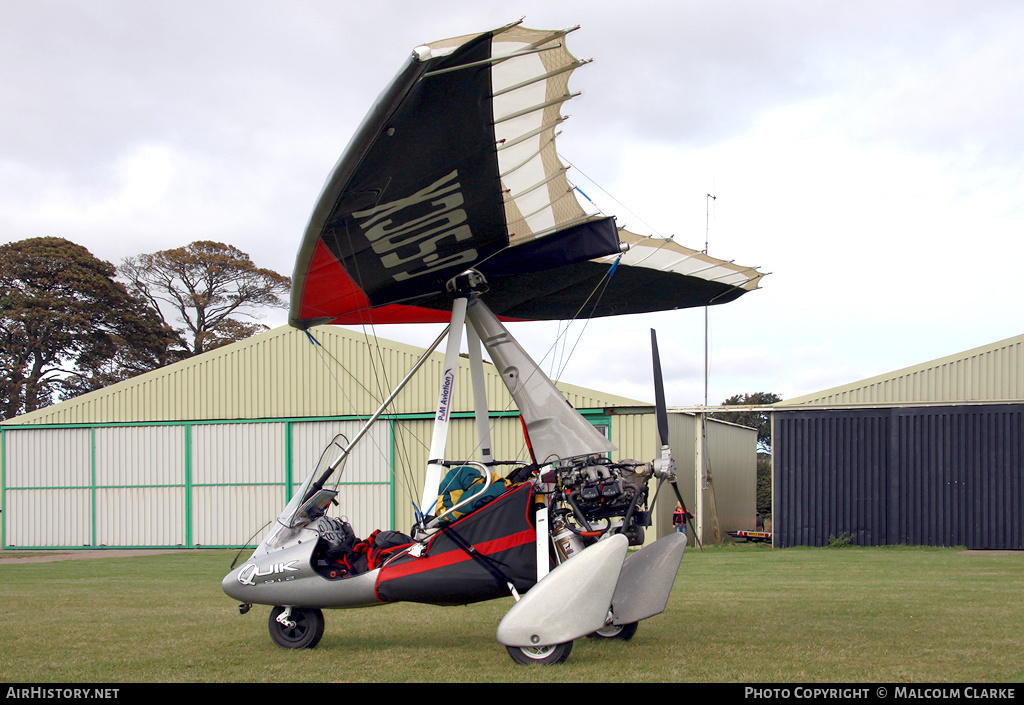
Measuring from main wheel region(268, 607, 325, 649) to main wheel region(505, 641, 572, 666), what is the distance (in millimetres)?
2372

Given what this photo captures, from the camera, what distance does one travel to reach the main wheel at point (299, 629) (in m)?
9.45

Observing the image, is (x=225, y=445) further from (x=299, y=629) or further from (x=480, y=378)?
(x=299, y=629)

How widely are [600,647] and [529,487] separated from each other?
1711 millimetres

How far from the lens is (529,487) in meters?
8.98

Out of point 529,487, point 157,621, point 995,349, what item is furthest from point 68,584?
point 995,349

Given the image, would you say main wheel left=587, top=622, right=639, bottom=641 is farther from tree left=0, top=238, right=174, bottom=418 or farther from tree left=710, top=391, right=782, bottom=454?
tree left=710, top=391, right=782, bottom=454

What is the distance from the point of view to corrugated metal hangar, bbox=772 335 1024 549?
2428 cm

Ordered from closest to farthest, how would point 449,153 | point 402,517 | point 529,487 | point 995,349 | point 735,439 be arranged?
point 449,153 < point 529,487 < point 995,349 < point 402,517 < point 735,439

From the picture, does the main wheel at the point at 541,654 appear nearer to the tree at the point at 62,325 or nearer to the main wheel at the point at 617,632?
the main wheel at the point at 617,632

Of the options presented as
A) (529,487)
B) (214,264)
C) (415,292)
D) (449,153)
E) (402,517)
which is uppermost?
(214,264)

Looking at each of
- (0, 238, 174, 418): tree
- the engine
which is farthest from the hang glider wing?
(0, 238, 174, 418): tree

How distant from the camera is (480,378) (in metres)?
10.6

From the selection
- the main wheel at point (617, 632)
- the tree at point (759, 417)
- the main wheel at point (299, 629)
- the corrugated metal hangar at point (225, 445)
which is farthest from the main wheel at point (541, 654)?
the tree at point (759, 417)
